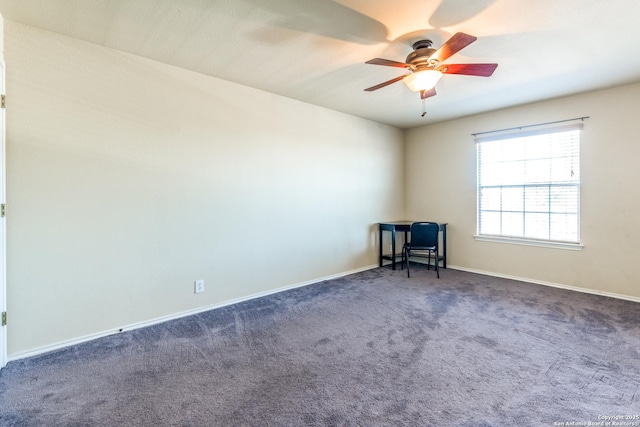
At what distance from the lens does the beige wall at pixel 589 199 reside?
3379mm

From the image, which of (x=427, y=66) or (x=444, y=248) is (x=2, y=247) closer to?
(x=427, y=66)

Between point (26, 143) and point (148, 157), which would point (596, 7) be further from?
point (26, 143)

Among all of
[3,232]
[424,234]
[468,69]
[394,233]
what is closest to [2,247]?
[3,232]

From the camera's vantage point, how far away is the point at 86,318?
245 cm

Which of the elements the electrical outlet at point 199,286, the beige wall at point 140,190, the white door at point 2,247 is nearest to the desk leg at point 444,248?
the beige wall at point 140,190

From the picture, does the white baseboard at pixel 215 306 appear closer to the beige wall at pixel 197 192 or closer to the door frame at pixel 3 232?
the beige wall at pixel 197 192

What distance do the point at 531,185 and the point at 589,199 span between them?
63 centimetres

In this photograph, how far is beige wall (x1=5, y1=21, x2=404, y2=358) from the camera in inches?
87.4

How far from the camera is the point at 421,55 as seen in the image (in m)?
2.35

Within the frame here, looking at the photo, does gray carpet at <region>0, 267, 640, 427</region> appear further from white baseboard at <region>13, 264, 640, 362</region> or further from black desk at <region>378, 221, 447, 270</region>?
black desk at <region>378, 221, 447, 270</region>

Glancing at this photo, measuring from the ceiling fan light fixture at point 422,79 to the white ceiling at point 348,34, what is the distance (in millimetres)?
264

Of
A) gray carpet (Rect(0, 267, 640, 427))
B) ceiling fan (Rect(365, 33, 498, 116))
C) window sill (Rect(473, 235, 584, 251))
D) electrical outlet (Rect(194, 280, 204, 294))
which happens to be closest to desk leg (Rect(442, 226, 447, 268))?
window sill (Rect(473, 235, 584, 251))

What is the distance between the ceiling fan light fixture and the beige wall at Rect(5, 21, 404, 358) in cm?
173

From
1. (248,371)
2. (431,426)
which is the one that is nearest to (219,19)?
(248,371)
